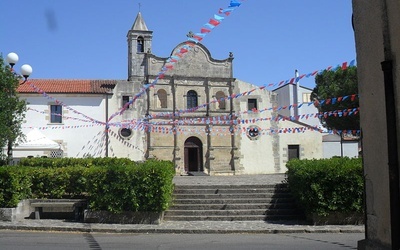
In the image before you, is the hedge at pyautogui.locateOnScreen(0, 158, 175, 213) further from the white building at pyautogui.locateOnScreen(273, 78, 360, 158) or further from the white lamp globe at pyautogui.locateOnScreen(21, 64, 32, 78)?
the white building at pyautogui.locateOnScreen(273, 78, 360, 158)

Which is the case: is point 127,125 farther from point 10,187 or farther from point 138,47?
point 10,187

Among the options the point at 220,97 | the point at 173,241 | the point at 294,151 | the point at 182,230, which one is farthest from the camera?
the point at 294,151

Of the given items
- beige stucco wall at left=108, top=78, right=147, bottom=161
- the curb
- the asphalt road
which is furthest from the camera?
beige stucco wall at left=108, top=78, right=147, bottom=161

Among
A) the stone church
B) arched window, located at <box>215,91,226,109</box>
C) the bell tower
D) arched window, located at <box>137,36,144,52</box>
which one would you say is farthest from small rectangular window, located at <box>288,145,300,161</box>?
arched window, located at <box>137,36,144,52</box>

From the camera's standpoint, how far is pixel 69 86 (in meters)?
32.2

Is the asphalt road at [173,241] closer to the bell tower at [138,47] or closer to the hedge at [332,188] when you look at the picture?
the hedge at [332,188]

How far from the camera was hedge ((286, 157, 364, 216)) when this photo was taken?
39.4ft

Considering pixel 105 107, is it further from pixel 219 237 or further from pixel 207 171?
pixel 219 237

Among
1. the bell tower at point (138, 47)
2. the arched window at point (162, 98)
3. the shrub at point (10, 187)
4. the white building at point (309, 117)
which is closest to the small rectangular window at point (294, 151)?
the white building at point (309, 117)

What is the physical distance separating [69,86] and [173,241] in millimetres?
24753

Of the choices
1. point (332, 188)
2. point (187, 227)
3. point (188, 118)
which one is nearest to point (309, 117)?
point (188, 118)

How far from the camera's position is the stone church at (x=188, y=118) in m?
A: 31.6

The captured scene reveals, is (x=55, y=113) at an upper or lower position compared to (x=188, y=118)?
upper

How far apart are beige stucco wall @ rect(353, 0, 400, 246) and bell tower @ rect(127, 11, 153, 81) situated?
3020 cm
